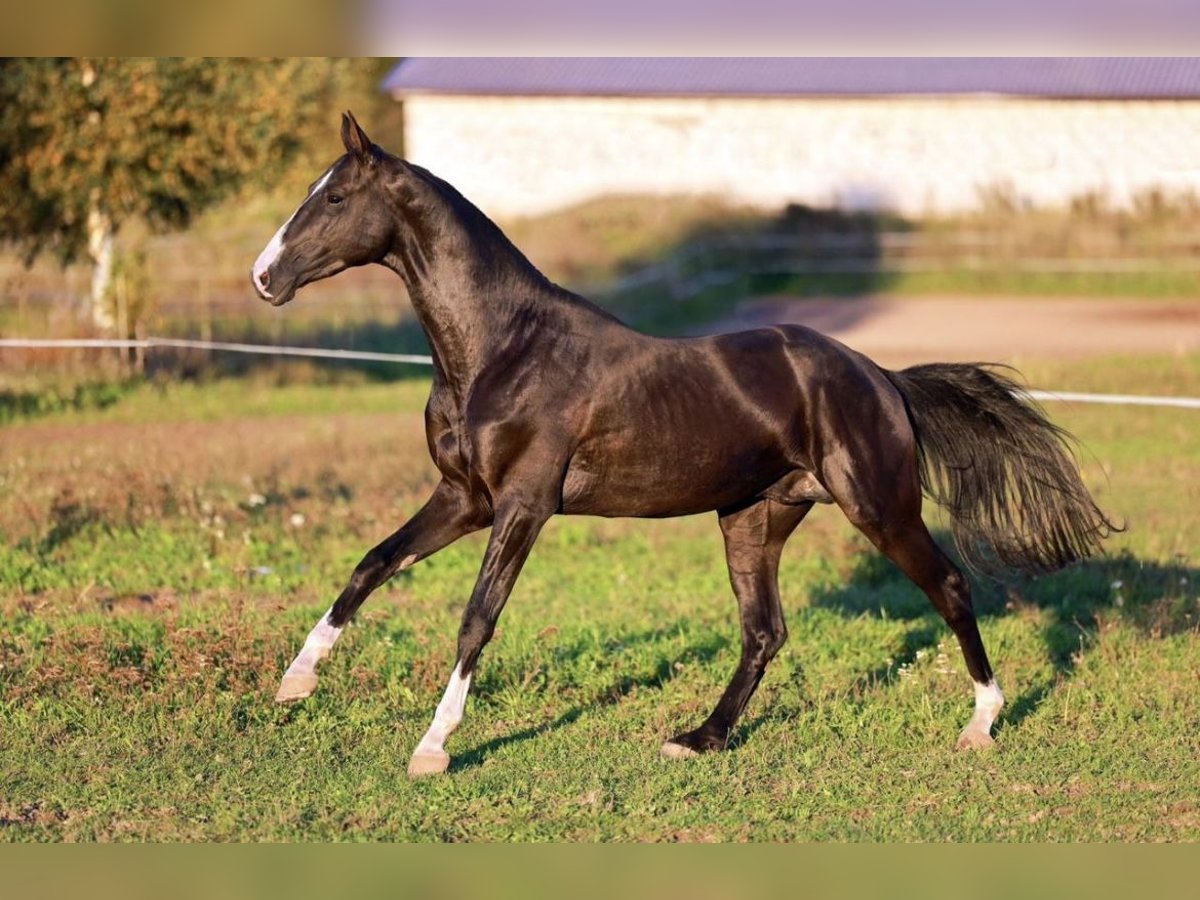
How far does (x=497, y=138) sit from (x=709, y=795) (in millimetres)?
31166

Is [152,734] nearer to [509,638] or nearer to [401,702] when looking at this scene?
[401,702]

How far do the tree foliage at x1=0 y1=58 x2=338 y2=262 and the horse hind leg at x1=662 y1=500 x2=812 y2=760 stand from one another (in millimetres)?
12876

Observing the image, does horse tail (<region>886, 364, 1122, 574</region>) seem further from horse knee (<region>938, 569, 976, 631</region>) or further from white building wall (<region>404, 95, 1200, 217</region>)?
white building wall (<region>404, 95, 1200, 217</region>)

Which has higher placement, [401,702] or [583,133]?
[583,133]

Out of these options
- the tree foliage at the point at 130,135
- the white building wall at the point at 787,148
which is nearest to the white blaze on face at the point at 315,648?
the tree foliage at the point at 130,135

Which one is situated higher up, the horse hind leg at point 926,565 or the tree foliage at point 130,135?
the tree foliage at point 130,135

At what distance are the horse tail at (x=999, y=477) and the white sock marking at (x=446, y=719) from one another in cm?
222

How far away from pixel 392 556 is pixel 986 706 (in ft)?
7.95

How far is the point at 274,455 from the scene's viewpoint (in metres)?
13.5

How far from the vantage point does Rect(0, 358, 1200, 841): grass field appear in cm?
576

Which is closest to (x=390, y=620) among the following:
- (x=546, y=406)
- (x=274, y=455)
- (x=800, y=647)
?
(x=800, y=647)

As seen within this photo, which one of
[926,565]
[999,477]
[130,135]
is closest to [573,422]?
[926,565]

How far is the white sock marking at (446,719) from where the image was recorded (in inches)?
243

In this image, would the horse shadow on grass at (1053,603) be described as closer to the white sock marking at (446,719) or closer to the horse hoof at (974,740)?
the horse hoof at (974,740)
